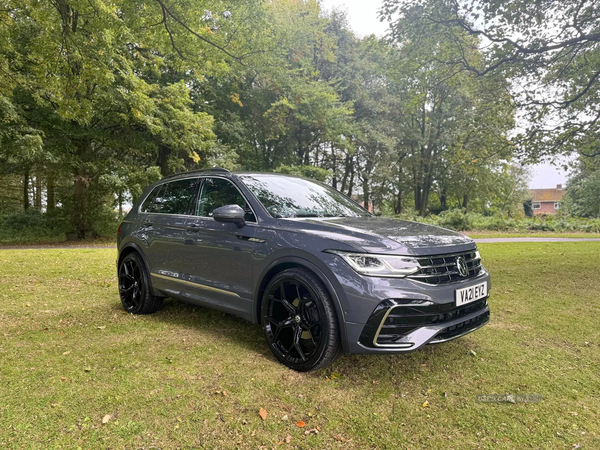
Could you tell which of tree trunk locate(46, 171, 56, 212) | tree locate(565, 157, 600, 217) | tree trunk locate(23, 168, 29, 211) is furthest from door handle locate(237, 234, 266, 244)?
tree locate(565, 157, 600, 217)

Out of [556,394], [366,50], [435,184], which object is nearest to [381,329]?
[556,394]

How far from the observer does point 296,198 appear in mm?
4020

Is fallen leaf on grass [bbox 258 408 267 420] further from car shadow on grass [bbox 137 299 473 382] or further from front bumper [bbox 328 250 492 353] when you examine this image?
front bumper [bbox 328 250 492 353]

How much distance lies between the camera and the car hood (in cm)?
300

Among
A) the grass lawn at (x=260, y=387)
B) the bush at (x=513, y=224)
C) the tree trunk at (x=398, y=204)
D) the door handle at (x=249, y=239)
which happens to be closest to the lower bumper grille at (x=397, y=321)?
the grass lawn at (x=260, y=387)

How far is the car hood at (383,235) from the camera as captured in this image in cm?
300

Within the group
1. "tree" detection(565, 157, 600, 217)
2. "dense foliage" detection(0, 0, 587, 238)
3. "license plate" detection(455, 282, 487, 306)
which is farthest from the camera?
"tree" detection(565, 157, 600, 217)

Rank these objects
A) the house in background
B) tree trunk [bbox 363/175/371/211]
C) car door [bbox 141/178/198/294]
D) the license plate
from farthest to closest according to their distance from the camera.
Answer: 1. the house in background
2. tree trunk [bbox 363/175/371/211]
3. car door [bbox 141/178/198/294]
4. the license plate

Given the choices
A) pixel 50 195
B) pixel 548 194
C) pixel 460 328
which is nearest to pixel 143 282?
pixel 460 328

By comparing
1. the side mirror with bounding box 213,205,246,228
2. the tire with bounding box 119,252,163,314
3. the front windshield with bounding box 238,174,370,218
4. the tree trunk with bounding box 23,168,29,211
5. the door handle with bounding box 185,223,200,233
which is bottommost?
the tire with bounding box 119,252,163,314

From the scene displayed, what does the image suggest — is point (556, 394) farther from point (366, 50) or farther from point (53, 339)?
point (366, 50)

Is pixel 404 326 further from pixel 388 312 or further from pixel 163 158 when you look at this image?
pixel 163 158

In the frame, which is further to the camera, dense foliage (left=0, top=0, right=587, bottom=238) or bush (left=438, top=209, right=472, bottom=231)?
bush (left=438, top=209, right=472, bottom=231)

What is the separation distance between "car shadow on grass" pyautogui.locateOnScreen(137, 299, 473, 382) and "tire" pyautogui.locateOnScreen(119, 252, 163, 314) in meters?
0.16
